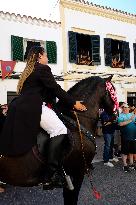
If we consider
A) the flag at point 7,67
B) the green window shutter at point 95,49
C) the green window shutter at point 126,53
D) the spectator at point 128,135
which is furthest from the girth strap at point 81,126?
the green window shutter at point 126,53

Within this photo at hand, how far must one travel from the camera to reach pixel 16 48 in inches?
741

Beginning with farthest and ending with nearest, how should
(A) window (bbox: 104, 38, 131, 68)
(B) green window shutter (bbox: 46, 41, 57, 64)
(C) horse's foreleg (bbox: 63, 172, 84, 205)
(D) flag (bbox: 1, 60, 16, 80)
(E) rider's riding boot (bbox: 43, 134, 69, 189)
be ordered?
(A) window (bbox: 104, 38, 131, 68) < (B) green window shutter (bbox: 46, 41, 57, 64) < (D) flag (bbox: 1, 60, 16, 80) < (C) horse's foreleg (bbox: 63, 172, 84, 205) < (E) rider's riding boot (bbox: 43, 134, 69, 189)

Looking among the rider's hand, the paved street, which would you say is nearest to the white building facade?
the paved street

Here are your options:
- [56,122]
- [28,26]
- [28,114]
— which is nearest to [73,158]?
[56,122]

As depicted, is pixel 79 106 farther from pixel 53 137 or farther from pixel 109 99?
pixel 109 99

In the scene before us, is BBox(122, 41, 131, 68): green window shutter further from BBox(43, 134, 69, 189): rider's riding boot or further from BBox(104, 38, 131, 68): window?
BBox(43, 134, 69, 189): rider's riding boot

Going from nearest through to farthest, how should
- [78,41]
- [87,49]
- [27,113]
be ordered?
[27,113] < [78,41] < [87,49]

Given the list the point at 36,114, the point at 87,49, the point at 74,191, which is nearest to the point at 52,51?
the point at 87,49

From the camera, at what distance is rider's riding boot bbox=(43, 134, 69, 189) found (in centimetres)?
429

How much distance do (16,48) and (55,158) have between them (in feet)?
49.9

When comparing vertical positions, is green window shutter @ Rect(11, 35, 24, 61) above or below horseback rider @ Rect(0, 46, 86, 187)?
above

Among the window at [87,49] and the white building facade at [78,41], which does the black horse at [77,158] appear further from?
the window at [87,49]

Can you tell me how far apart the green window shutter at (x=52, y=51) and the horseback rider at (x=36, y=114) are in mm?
15606

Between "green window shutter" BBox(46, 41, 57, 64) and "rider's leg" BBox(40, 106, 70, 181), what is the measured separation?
1585cm
